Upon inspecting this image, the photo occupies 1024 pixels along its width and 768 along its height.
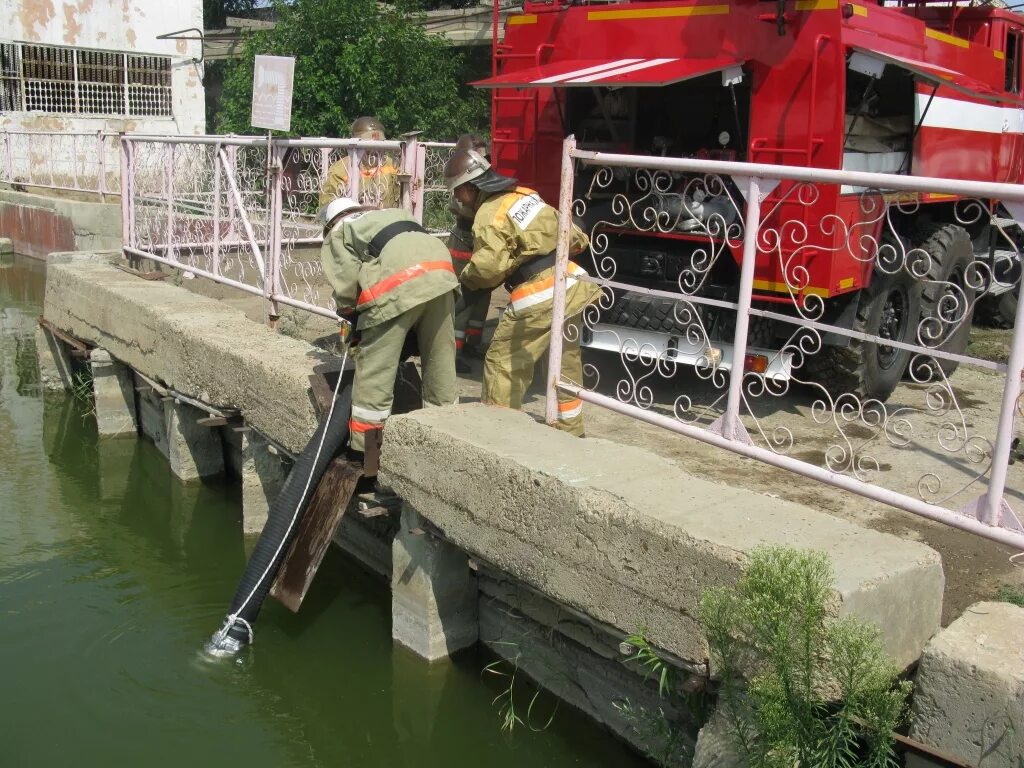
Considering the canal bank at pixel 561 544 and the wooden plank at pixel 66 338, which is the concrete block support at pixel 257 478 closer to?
the canal bank at pixel 561 544

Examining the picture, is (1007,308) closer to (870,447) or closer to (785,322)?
(870,447)

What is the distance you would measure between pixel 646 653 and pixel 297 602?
1.90 meters

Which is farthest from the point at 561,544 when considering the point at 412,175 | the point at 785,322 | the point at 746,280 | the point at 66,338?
the point at 66,338

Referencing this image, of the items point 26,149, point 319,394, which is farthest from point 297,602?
point 26,149

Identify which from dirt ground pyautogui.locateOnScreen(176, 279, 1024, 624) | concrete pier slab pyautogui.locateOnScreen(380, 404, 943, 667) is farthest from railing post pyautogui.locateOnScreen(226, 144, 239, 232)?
concrete pier slab pyautogui.locateOnScreen(380, 404, 943, 667)

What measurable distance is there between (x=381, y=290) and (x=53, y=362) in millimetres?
5282

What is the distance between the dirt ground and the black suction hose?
1.35 metres

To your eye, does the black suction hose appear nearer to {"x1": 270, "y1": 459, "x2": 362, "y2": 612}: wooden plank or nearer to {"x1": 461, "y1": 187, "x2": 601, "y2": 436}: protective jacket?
{"x1": 270, "y1": 459, "x2": 362, "y2": 612}: wooden plank

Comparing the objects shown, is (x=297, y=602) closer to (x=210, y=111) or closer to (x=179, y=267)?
(x=179, y=267)

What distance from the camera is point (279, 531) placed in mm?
4598

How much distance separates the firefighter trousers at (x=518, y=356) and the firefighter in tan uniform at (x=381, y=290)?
414 mm

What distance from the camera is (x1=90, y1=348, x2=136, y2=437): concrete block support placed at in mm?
7441

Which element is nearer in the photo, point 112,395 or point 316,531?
point 316,531

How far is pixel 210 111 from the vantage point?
73.3 feet
